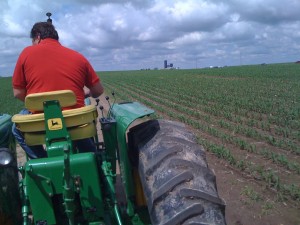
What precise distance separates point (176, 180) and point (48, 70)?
1.49m

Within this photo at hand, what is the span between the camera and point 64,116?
2.68 meters

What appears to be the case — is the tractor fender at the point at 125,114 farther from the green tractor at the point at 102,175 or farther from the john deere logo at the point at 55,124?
the john deere logo at the point at 55,124

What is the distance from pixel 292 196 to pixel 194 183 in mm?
3021

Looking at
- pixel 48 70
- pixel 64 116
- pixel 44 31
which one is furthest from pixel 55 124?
pixel 44 31

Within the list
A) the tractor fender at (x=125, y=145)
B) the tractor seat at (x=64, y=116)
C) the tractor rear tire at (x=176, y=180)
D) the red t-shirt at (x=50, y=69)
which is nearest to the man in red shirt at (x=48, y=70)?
the red t-shirt at (x=50, y=69)

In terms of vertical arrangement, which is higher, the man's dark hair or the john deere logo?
the man's dark hair

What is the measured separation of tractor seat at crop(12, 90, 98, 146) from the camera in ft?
8.54

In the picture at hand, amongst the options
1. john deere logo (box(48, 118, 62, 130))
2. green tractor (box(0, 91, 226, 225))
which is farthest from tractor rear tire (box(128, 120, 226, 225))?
john deere logo (box(48, 118, 62, 130))

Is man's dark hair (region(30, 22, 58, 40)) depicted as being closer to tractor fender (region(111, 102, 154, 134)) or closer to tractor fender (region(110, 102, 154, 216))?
tractor fender (region(111, 102, 154, 134))

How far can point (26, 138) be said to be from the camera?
2756 mm

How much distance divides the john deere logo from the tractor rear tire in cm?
59

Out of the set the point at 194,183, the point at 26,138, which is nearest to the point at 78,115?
the point at 26,138

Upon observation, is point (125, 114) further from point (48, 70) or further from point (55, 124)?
point (48, 70)

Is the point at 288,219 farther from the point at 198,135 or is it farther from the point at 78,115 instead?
the point at 198,135
